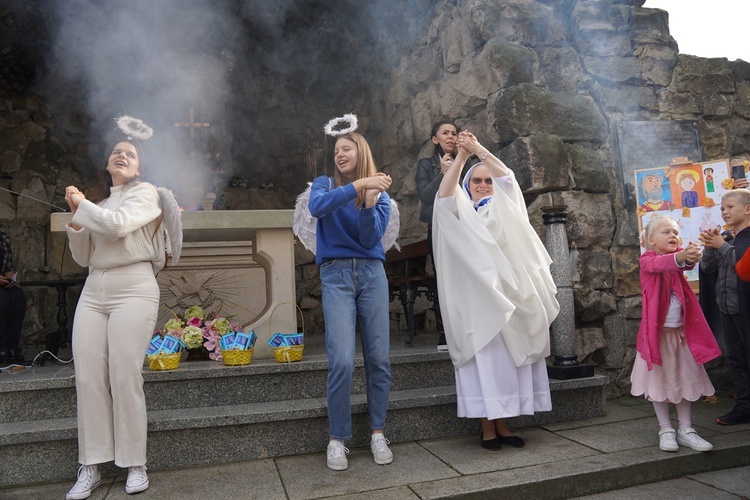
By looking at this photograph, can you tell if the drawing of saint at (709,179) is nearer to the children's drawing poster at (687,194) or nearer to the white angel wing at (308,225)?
the children's drawing poster at (687,194)

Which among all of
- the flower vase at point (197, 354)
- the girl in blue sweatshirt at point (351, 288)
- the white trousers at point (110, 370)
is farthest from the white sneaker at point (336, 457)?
the flower vase at point (197, 354)

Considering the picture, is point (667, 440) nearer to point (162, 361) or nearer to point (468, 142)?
point (468, 142)

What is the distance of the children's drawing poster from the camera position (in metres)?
4.23

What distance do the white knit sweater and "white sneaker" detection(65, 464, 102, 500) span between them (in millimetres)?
959

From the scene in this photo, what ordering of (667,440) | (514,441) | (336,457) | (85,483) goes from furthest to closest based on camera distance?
(514,441) < (667,440) < (336,457) < (85,483)

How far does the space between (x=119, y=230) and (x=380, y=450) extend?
171 centimetres

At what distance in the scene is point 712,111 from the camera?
4949mm

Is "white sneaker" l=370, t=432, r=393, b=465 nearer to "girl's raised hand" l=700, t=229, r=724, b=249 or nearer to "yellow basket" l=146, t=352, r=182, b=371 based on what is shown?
"yellow basket" l=146, t=352, r=182, b=371

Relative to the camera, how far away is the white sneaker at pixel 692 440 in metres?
3.14

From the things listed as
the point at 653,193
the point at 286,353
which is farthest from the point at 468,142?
the point at 653,193

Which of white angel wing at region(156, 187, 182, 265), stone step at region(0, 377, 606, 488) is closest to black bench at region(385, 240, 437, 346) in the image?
stone step at region(0, 377, 606, 488)

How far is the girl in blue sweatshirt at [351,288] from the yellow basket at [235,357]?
888 mm

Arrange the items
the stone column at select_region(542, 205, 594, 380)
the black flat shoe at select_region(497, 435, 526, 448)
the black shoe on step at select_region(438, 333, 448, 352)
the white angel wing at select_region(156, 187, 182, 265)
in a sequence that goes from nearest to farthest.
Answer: the white angel wing at select_region(156, 187, 182, 265) → the black flat shoe at select_region(497, 435, 526, 448) → the stone column at select_region(542, 205, 594, 380) → the black shoe on step at select_region(438, 333, 448, 352)

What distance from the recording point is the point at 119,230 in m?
2.75
